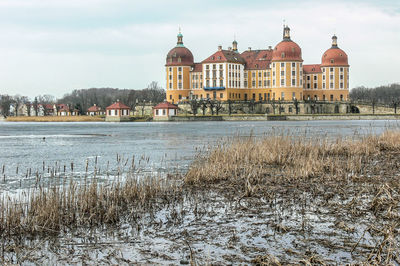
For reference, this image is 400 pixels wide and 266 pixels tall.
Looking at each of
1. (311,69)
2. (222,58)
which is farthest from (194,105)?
(311,69)

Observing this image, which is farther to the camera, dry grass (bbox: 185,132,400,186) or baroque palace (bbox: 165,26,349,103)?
baroque palace (bbox: 165,26,349,103)

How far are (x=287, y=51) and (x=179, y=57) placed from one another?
22633 millimetres

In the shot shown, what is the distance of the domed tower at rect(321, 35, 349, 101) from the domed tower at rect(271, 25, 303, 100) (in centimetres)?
794

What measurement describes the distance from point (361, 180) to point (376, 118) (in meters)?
75.3

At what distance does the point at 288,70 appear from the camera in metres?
94.0

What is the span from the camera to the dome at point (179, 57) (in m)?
99.4

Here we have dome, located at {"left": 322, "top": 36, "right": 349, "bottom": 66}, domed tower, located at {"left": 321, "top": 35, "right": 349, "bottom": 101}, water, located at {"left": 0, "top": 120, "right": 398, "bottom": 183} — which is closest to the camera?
water, located at {"left": 0, "top": 120, "right": 398, "bottom": 183}

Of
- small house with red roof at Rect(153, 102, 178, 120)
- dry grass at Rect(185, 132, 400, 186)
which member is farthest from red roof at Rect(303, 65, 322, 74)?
dry grass at Rect(185, 132, 400, 186)

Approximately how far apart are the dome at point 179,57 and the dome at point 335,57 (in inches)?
1134

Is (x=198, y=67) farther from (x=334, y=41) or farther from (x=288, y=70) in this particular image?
(x=334, y=41)

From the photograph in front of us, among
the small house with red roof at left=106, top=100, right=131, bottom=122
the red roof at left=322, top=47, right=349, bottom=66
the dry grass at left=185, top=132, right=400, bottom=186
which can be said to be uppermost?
the red roof at left=322, top=47, right=349, bottom=66

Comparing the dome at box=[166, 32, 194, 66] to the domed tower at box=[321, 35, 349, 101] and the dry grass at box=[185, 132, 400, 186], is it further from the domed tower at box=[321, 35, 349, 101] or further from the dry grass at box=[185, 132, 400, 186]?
the dry grass at box=[185, 132, 400, 186]

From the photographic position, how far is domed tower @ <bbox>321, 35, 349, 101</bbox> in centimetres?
9906

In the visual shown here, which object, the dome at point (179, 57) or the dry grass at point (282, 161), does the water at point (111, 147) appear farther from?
the dome at point (179, 57)
